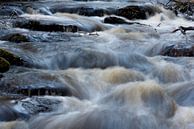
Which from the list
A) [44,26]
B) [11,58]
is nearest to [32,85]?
[11,58]

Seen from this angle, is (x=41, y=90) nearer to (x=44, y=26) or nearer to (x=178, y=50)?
(x=178, y=50)

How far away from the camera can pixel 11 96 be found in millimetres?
6457

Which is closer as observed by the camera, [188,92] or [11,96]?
[11,96]

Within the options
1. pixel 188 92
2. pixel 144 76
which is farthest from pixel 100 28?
pixel 188 92

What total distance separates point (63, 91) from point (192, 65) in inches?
126

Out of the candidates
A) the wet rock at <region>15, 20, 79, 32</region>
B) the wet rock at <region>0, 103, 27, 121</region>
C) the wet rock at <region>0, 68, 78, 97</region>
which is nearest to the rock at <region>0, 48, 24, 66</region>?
the wet rock at <region>0, 68, 78, 97</region>

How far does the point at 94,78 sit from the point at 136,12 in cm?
744

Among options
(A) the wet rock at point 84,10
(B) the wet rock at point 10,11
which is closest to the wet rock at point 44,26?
(B) the wet rock at point 10,11

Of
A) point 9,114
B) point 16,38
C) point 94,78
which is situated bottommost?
point 94,78

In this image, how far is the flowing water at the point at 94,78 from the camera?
5941 mm

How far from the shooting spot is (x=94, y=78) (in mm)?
7934

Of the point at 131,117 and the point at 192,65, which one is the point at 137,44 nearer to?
the point at 192,65

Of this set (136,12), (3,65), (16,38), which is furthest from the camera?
(136,12)

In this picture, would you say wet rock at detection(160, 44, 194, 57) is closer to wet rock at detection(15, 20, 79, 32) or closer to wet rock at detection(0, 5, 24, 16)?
wet rock at detection(15, 20, 79, 32)
